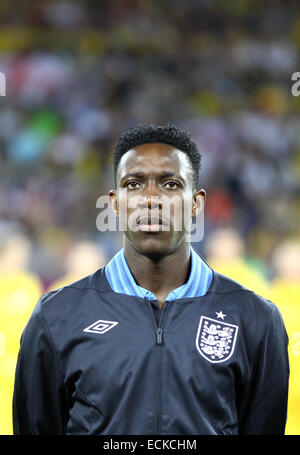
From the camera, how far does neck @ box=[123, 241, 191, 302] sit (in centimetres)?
177

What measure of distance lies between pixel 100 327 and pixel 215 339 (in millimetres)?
287

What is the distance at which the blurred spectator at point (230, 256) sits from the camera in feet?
15.6

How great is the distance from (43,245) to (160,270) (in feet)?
15.8

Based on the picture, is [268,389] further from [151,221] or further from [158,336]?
[151,221]

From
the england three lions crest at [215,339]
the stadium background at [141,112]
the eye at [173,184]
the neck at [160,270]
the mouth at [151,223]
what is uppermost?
the stadium background at [141,112]

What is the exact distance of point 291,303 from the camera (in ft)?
13.1

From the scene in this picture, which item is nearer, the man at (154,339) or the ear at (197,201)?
the man at (154,339)

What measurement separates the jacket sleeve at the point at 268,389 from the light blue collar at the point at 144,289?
203 millimetres

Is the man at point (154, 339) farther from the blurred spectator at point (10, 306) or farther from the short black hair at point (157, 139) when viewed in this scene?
the blurred spectator at point (10, 306)

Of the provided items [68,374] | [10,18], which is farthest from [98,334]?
[10,18]
